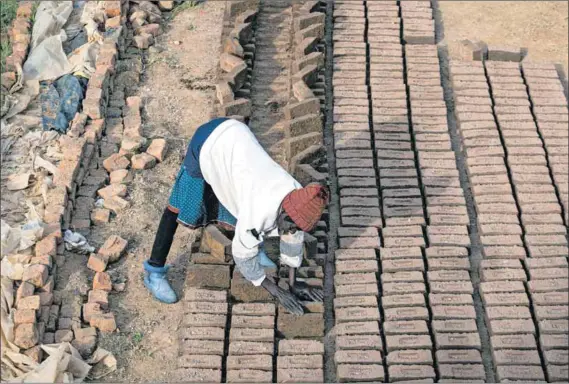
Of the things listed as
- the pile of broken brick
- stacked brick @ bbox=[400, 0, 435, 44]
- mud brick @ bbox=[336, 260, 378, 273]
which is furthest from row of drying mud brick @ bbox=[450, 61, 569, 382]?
the pile of broken brick

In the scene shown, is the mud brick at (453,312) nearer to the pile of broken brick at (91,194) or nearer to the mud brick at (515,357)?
the mud brick at (515,357)

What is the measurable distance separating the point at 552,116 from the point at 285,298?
12.8 ft

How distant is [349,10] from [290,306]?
4566 millimetres

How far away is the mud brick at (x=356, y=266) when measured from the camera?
8008mm

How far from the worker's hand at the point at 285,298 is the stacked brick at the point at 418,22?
4159 mm

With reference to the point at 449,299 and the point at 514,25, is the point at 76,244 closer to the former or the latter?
the point at 449,299

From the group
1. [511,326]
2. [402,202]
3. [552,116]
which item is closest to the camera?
[511,326]

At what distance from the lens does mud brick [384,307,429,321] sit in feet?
25.2

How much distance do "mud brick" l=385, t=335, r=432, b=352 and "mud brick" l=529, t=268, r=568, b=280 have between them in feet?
3.87

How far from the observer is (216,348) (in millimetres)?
7348

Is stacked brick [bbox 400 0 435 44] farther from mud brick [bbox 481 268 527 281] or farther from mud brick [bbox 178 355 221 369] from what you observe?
mud brick [bbox 178 355 221 369]

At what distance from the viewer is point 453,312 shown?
305 inches

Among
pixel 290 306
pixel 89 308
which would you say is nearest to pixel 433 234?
pixel 290 306

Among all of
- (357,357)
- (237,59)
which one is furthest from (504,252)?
(237,59)
